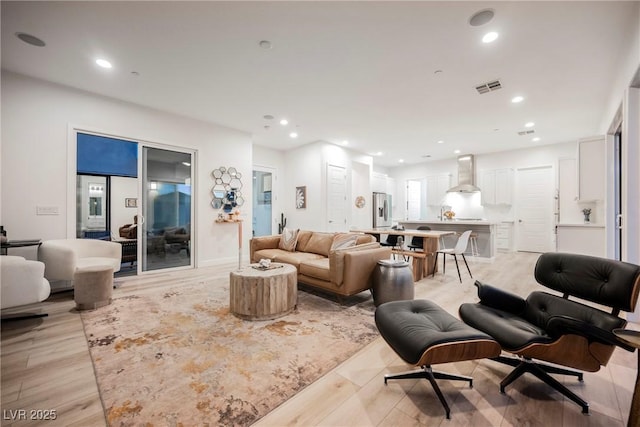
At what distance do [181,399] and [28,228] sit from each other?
3.77 m

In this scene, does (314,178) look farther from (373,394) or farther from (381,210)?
(373,394)

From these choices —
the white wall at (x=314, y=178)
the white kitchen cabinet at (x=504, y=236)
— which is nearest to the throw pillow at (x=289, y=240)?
the white wall at (x=314, y=178)

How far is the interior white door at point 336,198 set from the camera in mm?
6789

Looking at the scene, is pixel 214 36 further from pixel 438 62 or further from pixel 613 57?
pixel 613 57

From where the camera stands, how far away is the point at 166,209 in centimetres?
493

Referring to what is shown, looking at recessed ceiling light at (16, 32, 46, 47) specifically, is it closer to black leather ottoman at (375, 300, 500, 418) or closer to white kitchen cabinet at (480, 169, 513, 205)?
black leather ottoman at (375, 300, 500, 418)

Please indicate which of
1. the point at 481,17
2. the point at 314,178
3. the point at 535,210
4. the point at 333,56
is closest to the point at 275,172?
the point at 314,178

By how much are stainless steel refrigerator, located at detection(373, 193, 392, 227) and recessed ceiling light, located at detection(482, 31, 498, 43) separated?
619 centimetres

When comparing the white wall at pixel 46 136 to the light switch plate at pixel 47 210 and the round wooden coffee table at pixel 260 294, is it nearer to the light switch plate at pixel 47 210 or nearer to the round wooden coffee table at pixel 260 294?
the light switch plate at pixel 47 210

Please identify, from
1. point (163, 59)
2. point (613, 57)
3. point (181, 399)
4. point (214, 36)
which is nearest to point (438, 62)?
point (613, 57)

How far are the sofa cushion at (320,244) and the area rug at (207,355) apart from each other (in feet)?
3.11

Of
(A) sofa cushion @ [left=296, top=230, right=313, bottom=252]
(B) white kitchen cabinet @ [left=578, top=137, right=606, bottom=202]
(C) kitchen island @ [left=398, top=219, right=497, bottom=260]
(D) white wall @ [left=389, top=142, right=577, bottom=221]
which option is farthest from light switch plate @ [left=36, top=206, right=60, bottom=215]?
(D) white wall @ [left=389, top=142, right=577, bottom=221]

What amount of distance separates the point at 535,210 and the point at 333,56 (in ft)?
24.6

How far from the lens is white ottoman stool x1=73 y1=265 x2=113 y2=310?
2.90m
